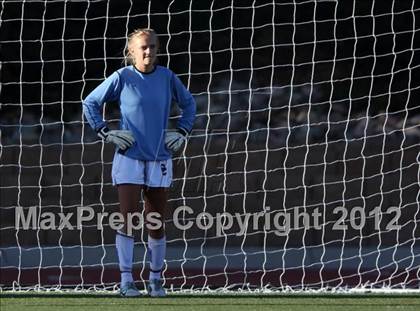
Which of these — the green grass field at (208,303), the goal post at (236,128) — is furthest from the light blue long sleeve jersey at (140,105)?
the goal post at (236,128)

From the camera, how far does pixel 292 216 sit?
13.0 m

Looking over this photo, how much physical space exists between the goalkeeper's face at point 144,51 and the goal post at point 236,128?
7.50ft

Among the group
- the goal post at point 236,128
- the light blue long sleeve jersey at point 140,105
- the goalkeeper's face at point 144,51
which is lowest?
the goal post at point 236,128

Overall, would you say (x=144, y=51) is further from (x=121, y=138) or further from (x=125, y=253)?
(x=125, y=253)

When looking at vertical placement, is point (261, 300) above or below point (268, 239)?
above

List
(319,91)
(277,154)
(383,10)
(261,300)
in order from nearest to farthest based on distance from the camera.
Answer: (261,300) → (383,10) → (319,91) → (277,154)

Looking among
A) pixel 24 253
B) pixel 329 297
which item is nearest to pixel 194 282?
pixel 24 253

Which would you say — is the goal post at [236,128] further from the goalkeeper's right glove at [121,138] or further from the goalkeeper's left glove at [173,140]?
the goalkeeper's right glove at [121,138]

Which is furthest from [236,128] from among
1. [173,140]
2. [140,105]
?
[140,105]

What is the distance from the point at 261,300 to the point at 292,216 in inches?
207

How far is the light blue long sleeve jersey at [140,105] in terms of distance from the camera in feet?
25.4

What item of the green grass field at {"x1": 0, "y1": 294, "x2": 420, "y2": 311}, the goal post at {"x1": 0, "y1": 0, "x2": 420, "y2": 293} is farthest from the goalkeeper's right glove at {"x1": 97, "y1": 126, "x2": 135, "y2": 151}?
the goal post at {"x1": 0, "y1": 0, "x2": 420, "y2": 293}

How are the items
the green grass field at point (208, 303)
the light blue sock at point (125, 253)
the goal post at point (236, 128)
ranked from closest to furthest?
1. the green grass field at point (208, 303)
2. the light blue sock at point (125, 253)
3. the goal post at point (236, 128)

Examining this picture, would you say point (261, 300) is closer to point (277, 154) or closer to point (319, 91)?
point (319, 91)
